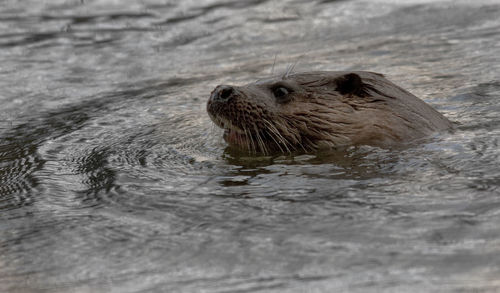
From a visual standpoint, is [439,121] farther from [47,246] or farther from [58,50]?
[58,50]

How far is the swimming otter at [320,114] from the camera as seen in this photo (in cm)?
481

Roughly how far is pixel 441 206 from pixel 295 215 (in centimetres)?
66

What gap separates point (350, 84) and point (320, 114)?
0.89 ft

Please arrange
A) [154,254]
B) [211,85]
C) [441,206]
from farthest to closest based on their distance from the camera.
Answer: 1. [211,85]
2. [441,206]
3. [154,254]

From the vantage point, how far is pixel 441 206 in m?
3.57

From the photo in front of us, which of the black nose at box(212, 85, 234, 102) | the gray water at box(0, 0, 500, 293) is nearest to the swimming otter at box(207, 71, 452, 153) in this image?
the black nose at box(212, 85, 234, 102)

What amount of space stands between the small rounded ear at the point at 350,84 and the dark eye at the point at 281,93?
33 cm

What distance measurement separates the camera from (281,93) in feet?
16.6

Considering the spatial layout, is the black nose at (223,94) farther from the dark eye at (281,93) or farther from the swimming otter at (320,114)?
the dark eye at (281,93)

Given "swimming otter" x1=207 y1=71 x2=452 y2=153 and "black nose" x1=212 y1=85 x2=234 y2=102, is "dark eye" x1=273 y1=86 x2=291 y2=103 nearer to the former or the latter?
"swimming otter" x1=207 y1=71 x2=452 y2=153

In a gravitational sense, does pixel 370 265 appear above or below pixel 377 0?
below

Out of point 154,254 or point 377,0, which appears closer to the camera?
point 154,254

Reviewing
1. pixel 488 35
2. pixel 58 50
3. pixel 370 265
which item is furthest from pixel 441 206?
pixel 58 50

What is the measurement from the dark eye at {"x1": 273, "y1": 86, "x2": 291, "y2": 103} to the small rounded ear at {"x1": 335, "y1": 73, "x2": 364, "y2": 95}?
331 mm
